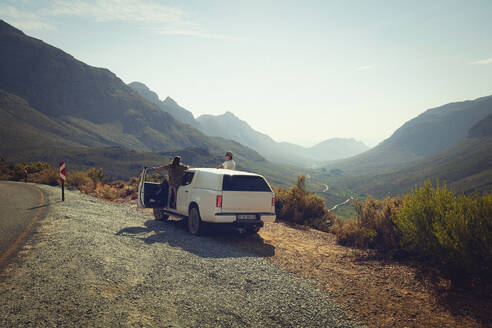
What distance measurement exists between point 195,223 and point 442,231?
5.98 metres

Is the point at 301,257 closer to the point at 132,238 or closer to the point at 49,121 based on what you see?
the point at 132,238

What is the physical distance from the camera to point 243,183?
8711 millimetres

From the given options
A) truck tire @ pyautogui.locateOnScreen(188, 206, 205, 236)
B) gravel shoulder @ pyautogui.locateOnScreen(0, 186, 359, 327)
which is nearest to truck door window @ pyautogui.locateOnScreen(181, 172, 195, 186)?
truck tire @ pyautogui.locateOnScreen(188, 206, 205, 236)

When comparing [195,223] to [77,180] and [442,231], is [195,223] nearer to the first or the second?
[442,231]

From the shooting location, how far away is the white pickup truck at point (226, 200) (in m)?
8.30

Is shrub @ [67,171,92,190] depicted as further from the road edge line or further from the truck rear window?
the truck rear window

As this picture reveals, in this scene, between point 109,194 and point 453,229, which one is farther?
point 109,194

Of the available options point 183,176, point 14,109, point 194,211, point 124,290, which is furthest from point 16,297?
point 14,109

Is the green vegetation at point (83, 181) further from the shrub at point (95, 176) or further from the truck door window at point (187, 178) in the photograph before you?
the truck door window at point (187, 178)

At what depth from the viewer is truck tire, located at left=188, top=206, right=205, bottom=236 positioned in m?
8.80

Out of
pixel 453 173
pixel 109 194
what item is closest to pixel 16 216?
pixel 109 194

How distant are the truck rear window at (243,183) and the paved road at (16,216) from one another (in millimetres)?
4721

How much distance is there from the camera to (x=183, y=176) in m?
10.2

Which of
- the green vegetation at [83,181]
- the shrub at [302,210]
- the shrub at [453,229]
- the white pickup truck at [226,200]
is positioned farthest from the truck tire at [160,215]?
the shrub at [453,229]
